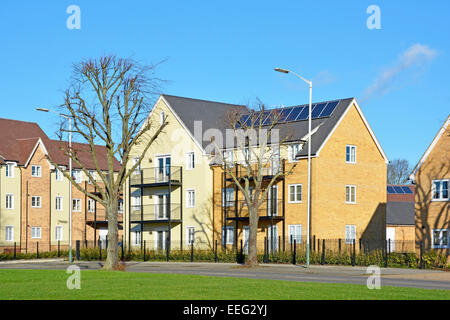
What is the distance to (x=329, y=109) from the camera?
49.2 meters

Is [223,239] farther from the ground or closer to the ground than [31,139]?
closer to the ground

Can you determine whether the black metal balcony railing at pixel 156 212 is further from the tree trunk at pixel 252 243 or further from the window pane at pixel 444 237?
the window pane at pixel 444 237

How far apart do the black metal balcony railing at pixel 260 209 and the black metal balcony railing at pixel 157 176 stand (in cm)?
487

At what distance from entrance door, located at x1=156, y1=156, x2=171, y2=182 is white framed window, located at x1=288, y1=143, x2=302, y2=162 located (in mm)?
10753

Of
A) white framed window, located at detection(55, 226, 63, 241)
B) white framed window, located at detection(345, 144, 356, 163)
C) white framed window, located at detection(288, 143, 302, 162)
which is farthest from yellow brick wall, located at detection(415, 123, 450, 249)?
white framed window, located at detection(55, 226, 63, 241)

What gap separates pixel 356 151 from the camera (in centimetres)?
4922

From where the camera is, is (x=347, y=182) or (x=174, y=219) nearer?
(x=347, y=182)

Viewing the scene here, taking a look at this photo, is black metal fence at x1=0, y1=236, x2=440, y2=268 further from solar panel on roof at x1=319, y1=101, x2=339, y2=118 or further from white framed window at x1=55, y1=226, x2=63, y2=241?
solar panel on roof at x1=319, y1=101, x2=339, y2=118

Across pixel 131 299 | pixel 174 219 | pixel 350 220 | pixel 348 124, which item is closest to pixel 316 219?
pixel 350 220

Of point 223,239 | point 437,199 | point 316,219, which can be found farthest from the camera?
point 223,239

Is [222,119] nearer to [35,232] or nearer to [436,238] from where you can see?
[436,238]
